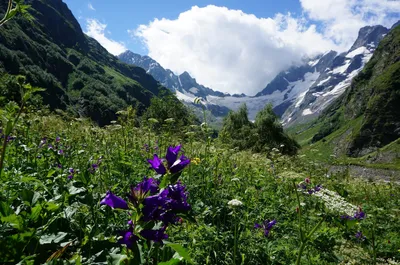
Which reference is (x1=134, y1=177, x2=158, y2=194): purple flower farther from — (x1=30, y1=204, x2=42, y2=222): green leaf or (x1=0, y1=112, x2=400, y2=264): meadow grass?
(x1=30, y1=204, x2=42, y2=222): green leaf

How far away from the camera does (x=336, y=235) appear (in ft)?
18.3

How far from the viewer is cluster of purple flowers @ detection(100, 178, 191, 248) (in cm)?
165

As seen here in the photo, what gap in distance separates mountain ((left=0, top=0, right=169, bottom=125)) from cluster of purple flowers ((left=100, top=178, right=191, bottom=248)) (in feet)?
240

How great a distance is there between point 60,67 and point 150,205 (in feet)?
493

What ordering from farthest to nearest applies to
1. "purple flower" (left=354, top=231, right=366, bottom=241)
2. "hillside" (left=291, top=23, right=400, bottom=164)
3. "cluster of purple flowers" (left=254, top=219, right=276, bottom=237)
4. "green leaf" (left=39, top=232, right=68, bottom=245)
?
"hillside" (left=291, top=23, right=400, bottom=164)
"purple flower" (left=354, top=231, right=366, bottom=241)
"cluster of purple flowers" (left=254, top=219, right=276, bottom=237)
"green leaf" (left=39, top=232, right=68, bottom=245)

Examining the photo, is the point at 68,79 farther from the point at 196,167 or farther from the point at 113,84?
the point at 196,167

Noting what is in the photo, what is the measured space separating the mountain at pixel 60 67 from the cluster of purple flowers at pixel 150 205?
7324cm

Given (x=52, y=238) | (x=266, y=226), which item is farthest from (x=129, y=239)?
(x=266, y=226)

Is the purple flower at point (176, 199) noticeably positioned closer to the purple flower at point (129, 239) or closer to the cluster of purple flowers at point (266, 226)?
the purple flower at point (129, 239)

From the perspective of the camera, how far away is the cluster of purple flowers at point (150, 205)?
165 cm

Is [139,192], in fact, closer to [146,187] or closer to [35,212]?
[146,187]

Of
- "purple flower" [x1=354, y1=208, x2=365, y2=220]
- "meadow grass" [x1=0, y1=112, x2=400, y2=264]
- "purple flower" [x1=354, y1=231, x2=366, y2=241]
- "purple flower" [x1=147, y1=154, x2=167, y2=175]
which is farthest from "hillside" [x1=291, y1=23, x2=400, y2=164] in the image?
"purple flower" [x1=147, y1=154, x2=167, y2=175]

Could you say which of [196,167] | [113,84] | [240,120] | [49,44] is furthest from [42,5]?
[196,167]

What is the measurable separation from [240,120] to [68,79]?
4438 inches
